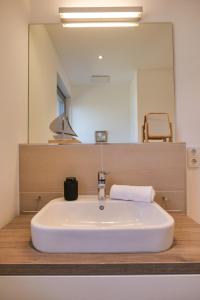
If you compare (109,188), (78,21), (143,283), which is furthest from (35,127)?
(143,283)

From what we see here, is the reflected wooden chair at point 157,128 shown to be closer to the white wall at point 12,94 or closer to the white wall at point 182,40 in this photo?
the white wall at point 182,40

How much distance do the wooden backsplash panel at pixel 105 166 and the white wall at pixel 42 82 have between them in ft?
0.51

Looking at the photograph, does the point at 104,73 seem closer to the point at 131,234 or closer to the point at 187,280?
the point at 131,234

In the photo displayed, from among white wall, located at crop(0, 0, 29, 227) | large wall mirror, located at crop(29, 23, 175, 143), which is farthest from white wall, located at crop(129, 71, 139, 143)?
white wall, located at crop(0, 0, 29, 227)

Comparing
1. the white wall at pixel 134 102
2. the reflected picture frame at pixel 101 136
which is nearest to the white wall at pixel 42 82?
the reflected picture frame at pixel 101 136

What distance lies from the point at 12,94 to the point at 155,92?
0.80m

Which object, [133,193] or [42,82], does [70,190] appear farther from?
[42,82]

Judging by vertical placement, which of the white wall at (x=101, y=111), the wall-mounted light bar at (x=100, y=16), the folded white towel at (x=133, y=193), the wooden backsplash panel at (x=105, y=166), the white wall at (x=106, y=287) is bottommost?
the white wall at (x=106, y=287)

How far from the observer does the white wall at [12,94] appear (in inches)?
41.6

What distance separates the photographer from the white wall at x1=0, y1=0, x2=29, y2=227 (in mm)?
1057

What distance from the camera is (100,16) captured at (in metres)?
1.35

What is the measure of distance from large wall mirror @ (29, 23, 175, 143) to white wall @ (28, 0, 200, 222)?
0.16 ft

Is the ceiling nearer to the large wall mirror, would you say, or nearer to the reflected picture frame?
the large wall mirror

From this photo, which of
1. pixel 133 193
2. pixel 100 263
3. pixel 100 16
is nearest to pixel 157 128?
pixel 133 193
